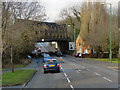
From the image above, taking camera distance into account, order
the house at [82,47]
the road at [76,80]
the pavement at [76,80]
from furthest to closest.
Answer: the house at [82,47] < the road at [76,80] < the pavement at [76,80]

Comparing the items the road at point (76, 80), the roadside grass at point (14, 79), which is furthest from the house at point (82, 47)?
the roadside grass at point (14, 79)

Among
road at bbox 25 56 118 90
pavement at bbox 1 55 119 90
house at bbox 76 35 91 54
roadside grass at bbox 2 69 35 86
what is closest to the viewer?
pavement at bbox 1 55 119 90

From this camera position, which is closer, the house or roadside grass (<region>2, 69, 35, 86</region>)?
roadside grass (<region>2, 69, 35, 86</region>)

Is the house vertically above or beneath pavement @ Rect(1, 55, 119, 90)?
above

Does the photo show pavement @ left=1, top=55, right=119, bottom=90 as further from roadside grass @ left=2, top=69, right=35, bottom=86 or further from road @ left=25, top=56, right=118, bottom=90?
roadside grass @ left=2, top=69, right=35, bottom=86

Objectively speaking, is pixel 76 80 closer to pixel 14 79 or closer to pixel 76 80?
pixel 76 80

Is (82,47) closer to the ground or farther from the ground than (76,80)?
farther from the ground

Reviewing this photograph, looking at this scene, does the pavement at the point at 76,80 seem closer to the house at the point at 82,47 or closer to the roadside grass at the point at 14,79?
the roadside grass at the point at 14,79

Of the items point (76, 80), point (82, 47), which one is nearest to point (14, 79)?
point (76, 80)

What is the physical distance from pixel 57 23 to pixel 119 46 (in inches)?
1150

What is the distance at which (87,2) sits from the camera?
171 ft

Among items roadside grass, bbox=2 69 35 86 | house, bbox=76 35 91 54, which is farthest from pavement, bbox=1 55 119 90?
house, bbox=76 35 91 54

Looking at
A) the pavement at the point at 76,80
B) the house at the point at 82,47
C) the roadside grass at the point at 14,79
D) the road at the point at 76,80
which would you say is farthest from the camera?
the house at the point at 82,47

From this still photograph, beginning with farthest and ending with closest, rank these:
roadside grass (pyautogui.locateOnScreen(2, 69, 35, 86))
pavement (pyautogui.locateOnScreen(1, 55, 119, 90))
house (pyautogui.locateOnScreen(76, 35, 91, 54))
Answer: house (pyautogui.locateOnScreen(76, 35, 91, 54)) → roadside grass (pyautogui.locateOnScreen(2, 69, 35, 86)) → pavement (pyautogui.locateOnScreen(1, 55, 119, 90))
